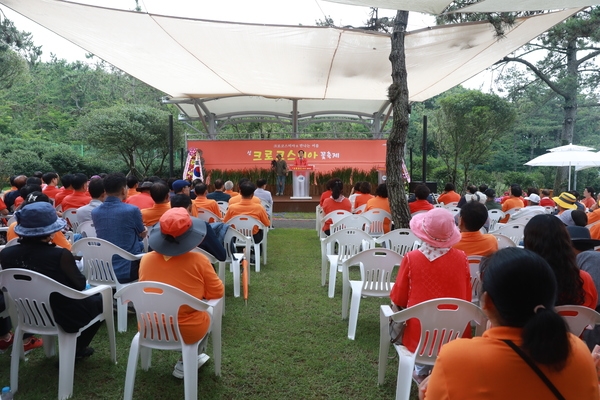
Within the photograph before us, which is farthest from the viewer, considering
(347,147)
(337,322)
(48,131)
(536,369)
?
(48,131)

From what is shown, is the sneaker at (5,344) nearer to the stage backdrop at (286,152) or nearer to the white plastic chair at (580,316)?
the white plastic chair at (580,316)

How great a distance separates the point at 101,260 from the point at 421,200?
413cm

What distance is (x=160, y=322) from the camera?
7.04 ft

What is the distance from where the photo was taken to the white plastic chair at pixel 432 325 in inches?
79.0

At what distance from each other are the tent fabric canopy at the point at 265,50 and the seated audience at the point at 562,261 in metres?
4.00

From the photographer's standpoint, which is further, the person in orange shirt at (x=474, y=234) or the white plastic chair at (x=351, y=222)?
the white plastic chair at (x=351, y=222)

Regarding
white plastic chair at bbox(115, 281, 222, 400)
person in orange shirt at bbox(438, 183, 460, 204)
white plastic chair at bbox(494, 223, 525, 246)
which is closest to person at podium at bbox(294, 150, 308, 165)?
person in orange shirt at bbox(438, 183, 460, 204)

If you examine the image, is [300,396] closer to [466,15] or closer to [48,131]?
[466,15]

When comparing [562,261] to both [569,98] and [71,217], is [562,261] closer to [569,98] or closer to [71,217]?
[71,217]

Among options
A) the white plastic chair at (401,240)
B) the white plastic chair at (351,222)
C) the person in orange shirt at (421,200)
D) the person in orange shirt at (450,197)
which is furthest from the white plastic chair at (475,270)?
the person in orange shirt at (450,197)

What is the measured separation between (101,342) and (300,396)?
1.62 meters

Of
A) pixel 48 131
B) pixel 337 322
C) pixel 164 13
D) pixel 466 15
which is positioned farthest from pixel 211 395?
pixel 48 131

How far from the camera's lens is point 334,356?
290 cm

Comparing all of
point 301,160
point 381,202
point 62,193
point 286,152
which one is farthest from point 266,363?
point 286,152
